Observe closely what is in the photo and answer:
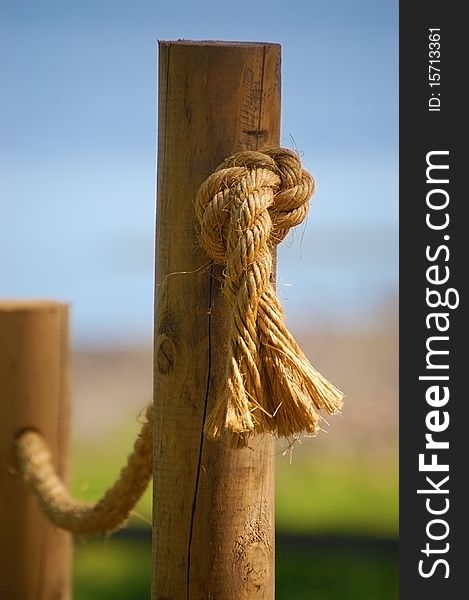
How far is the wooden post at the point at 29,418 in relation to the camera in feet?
6.73

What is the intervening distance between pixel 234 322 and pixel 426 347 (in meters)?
0.54

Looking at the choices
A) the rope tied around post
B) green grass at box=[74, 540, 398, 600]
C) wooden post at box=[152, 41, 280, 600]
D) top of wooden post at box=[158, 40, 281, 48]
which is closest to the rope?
wooden post at box=[152, 41, 280, 600]

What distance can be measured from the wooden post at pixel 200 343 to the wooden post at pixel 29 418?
71 centimetres

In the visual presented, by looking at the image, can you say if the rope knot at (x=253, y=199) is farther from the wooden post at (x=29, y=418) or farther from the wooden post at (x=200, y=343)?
the wooden post at (x=29, y=418)

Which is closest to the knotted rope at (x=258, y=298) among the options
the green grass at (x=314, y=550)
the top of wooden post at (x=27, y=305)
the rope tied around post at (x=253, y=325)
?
the rope tied around post at (x=253, y=325)

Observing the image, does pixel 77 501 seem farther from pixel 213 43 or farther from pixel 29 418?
pixel 213 43

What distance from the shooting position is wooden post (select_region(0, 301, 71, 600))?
205 cm

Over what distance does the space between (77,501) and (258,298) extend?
85cm

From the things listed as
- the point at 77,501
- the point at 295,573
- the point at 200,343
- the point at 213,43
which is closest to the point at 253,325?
the point at 200,343

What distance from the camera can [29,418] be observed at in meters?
2.07

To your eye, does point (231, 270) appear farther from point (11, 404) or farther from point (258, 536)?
point (11, 404)

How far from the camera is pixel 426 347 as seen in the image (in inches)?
66.3

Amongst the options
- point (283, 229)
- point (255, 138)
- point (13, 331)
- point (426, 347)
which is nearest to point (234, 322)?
point (283, 229)

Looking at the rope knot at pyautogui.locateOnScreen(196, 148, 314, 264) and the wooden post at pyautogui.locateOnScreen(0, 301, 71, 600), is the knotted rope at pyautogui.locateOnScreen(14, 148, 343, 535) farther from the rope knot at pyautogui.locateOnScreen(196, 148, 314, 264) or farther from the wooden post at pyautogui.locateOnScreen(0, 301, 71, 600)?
the wooden post at pyautogui.locateOnScreen(0, 301, 71, 600)
